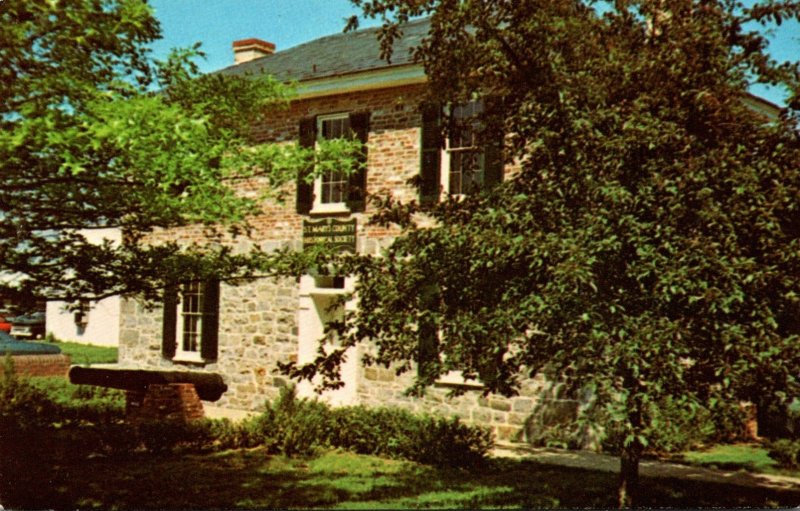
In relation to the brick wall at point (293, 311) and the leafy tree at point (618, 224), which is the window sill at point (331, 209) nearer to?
the brick wall at point (293, 311)

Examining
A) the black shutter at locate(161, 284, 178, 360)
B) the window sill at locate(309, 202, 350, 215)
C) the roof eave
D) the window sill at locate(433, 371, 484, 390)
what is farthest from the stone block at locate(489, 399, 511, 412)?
the black shutter at locate(161, 284, 178, 360)

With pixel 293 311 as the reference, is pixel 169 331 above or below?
below

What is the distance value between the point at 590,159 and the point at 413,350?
83.7 inches

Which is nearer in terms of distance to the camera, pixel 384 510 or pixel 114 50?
pixel 114 50

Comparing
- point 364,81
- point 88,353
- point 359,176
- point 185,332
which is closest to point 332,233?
point 359,176

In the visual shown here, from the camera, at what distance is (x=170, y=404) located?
11922 mm

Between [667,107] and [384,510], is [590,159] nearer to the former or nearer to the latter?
[667,107]

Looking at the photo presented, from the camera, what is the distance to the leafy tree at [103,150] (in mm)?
5699

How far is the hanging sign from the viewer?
13.7 meters

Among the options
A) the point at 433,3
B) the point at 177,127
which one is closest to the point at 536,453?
the point at 433,3

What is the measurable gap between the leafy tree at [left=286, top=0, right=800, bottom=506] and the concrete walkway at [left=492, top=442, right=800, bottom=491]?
382cm

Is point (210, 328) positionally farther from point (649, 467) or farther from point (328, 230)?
point (649, 467)

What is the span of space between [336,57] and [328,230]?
312 centimetres

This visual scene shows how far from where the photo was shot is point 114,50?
6.36 m
